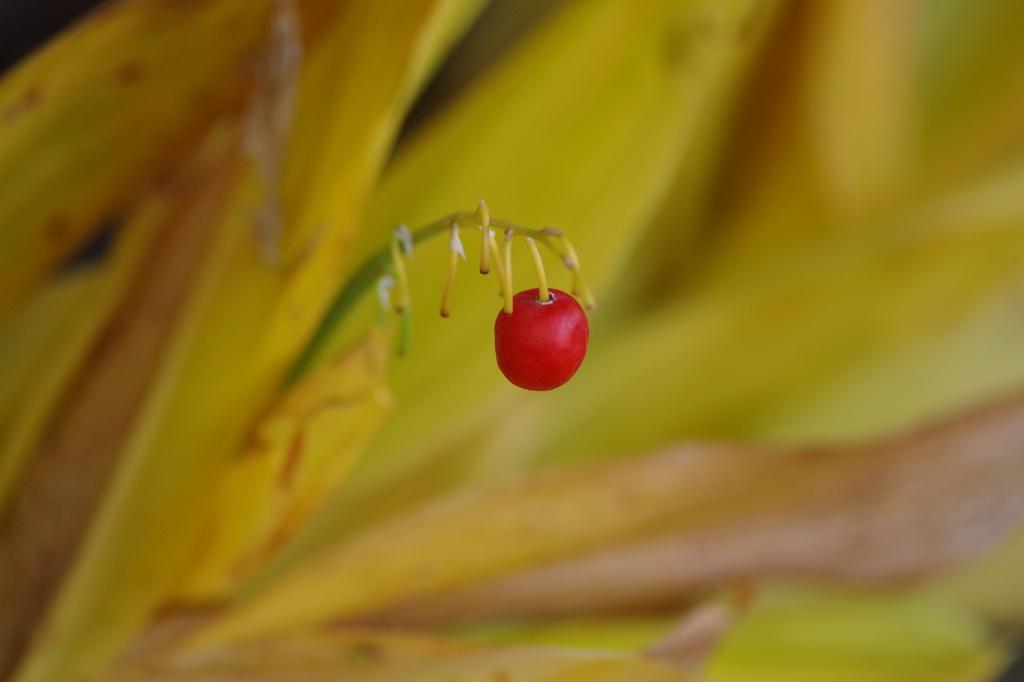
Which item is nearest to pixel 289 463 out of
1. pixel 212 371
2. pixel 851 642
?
pixel 212 371

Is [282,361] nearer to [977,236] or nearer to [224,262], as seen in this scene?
[224,262]

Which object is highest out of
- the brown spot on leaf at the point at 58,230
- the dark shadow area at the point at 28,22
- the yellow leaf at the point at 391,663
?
the dark shadow area at the point at 28,22

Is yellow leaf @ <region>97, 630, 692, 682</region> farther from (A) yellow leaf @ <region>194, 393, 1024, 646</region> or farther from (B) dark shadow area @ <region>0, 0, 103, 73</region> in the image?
(B) dark shadow area @ <region>0, 0, 103, 73</region>

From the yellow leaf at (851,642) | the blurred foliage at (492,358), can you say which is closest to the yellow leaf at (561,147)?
the blurred foliage at (492,358)

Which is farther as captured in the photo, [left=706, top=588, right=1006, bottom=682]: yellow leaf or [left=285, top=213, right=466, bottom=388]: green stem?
[left=706, top=588, right=1006, bottom=682]: yellow leaf

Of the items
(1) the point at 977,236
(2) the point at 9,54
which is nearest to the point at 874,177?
(1) the point at 977,236

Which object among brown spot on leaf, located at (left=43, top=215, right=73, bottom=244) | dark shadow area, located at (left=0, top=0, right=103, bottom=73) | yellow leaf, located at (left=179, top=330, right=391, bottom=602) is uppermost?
dark shadow area, located at (left=0, top=0, right=103, bottom=73)

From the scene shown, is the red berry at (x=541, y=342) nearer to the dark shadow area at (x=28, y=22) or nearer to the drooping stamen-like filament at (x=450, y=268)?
the drooping stamen-like filament at (x=450, y=268)

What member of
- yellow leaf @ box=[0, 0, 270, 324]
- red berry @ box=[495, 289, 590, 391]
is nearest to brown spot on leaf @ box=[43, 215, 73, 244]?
yellow leaf @ box=[0, 0, 270, 324]
